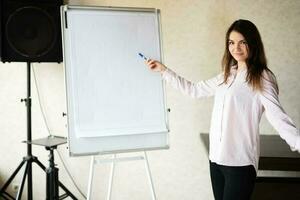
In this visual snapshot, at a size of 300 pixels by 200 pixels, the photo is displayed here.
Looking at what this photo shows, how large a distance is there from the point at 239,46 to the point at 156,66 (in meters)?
0.57

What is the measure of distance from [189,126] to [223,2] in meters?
0.96

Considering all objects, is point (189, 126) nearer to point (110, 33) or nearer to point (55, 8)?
point (110, 33)

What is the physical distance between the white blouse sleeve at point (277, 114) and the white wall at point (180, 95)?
36.6 inches

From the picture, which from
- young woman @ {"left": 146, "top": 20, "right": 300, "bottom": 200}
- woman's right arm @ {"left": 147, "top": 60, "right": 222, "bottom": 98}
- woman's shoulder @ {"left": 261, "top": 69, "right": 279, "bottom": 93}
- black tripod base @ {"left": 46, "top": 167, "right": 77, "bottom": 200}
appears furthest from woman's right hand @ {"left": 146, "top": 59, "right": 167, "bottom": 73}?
black tripod base @ {"left": 46, "top": 167, "right": 77, "bottom": 200}

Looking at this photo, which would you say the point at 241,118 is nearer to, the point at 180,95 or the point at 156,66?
the point at 156,66

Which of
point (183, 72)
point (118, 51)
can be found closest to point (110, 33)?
point (118, 51)

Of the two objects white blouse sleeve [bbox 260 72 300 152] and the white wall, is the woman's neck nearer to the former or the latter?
white blouse sleeve [bbox 260 72 300 152]

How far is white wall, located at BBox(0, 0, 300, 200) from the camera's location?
96.3 inches

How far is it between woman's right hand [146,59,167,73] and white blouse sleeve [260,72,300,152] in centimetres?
64

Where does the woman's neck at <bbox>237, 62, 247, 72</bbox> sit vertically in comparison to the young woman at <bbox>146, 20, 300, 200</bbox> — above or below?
above

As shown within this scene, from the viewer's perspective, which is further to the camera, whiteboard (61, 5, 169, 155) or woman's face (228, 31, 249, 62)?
whiteboard (61, 5, 169, 155)

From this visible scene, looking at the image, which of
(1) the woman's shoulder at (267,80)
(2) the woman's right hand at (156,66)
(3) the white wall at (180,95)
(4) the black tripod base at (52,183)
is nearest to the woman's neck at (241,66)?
(1) the woman's shoulder at (267,80)

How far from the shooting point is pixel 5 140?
106 inches

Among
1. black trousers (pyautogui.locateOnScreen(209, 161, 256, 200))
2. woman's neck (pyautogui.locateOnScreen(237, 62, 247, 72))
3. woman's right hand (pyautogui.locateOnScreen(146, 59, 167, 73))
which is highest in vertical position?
woman's right hand (pyautogui.locateOnScreen(146, 59, 167, 73))
